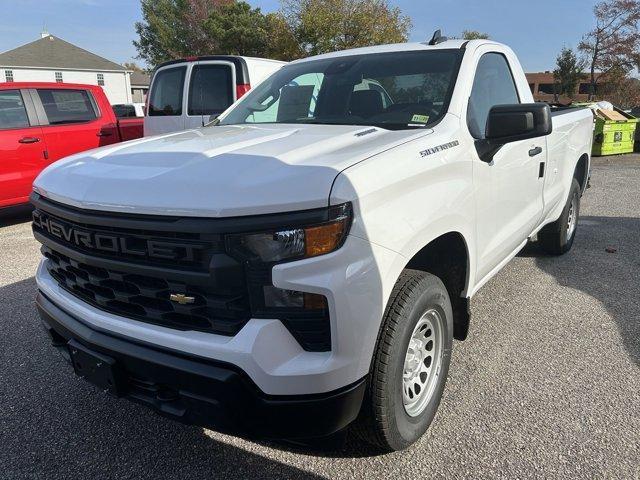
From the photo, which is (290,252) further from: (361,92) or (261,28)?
(261,28)

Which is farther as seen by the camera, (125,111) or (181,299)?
(125,111)

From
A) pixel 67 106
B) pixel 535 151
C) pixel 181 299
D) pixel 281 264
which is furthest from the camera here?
pixel 67 106

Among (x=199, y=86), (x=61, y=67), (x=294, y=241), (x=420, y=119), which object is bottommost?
(x=294, y=241)

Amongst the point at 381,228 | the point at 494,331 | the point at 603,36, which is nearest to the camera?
the point at 381,228

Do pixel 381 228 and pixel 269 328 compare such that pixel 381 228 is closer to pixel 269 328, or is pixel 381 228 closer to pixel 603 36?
pixel 269 328

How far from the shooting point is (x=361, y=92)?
10.3 feet

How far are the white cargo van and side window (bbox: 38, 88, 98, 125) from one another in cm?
107

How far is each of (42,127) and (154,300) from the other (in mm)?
6546

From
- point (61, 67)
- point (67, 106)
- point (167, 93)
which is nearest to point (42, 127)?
point (67, 106)

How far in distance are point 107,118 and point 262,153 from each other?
7.04m

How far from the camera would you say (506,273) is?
15.6 ft

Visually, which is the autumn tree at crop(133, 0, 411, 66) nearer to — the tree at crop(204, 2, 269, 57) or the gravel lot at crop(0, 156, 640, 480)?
the tree at crop(204, 2, 269, 57)

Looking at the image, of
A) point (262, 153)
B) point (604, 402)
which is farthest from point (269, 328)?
point (604, 402)

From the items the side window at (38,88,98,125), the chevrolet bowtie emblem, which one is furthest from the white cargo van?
the chevrolet bowtie emblem
